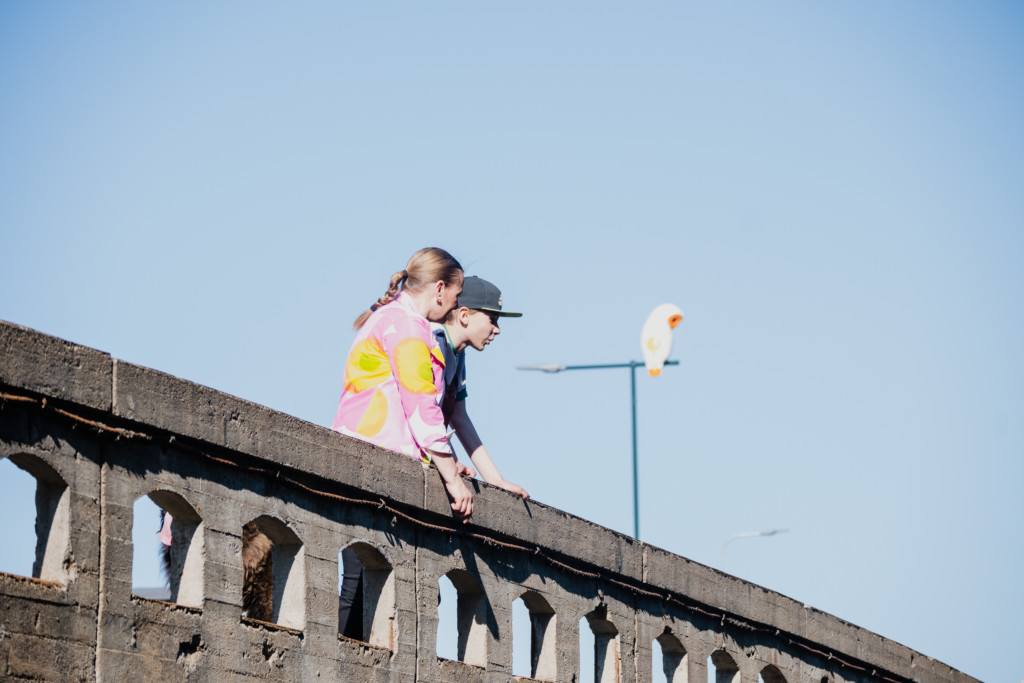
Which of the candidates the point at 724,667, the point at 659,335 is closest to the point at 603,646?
the point at 724,667

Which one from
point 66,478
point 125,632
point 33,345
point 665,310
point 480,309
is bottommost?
point 125,632

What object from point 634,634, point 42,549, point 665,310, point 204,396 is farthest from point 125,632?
point 665,310

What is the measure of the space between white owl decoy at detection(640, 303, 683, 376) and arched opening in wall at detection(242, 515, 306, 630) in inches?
694

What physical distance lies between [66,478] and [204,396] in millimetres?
868

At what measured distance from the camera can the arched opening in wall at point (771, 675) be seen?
12719mm

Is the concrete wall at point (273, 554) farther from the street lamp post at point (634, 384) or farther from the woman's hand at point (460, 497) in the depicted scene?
the street lamp post at point (634, 384)

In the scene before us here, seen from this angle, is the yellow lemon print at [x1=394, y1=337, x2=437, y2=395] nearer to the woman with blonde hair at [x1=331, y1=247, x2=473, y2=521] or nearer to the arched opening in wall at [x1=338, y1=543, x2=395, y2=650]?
the woman with blonde hair at [x1=331, y1=247, x2=473, y2=521]

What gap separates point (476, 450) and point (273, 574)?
6.53 ft

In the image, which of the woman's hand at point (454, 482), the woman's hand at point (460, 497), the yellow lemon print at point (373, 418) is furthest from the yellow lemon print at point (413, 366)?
the woman's hand at point (460, 497)

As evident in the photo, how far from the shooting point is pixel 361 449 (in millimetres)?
8703

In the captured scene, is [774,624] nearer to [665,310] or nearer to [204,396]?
[204,396]

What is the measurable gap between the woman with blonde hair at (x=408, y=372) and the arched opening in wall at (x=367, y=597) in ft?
1.80

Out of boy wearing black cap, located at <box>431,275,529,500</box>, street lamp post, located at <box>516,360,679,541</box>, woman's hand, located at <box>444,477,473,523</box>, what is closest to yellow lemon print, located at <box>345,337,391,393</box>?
boy wearing black cap, located at <box>431,275,529,500</box>

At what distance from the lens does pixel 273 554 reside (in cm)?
836
